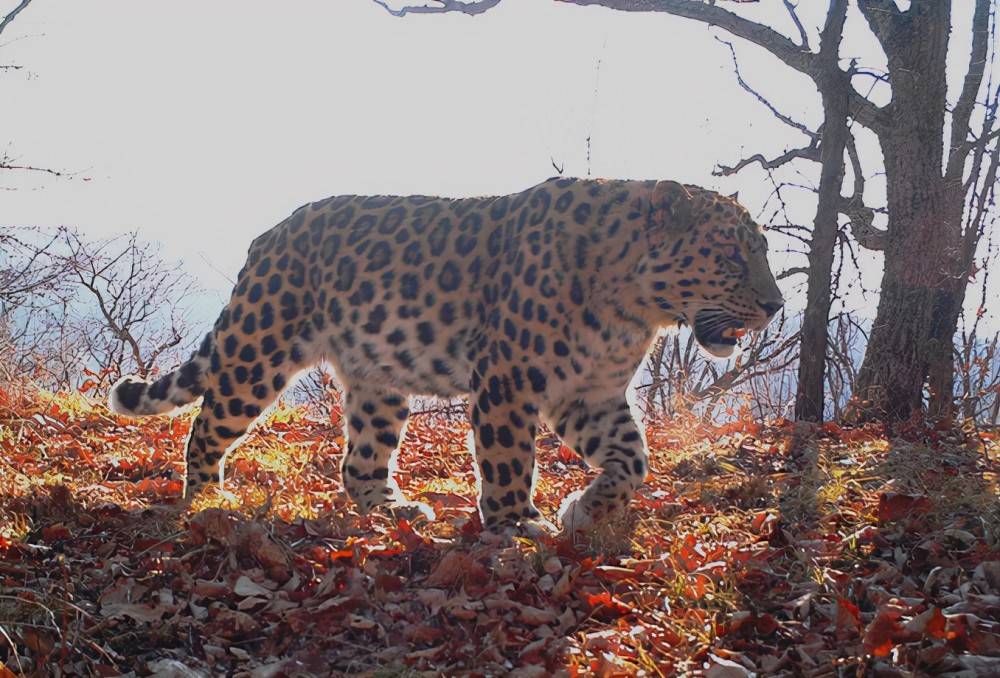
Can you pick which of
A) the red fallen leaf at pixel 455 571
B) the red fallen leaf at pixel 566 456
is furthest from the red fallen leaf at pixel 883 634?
the red fallen leaf at pixel 566 456

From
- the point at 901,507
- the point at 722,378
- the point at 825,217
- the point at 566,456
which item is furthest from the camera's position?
the point at 722,378

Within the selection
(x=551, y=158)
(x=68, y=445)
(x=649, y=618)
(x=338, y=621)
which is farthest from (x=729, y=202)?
(x=551, y=158)

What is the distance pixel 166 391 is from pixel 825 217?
5764 millimetres

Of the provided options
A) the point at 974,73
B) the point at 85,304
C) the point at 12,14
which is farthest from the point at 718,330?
the point at 85,304

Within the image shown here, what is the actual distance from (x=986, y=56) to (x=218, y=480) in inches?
343

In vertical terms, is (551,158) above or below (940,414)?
above

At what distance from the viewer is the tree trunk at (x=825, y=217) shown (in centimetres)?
842

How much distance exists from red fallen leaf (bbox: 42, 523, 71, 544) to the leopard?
1.46 metres

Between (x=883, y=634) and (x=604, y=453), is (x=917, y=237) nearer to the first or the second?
(x=604, y=453)

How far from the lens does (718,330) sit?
18.1 ft

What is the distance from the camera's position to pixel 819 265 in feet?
27.8

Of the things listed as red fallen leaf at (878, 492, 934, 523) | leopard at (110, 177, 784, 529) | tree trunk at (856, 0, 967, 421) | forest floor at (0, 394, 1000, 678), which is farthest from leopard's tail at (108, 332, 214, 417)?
→ tree trunk at (856, 0, 967, 421)

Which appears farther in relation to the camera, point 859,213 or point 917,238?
point 859,213

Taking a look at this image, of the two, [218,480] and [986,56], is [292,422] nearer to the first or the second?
[218,480]
